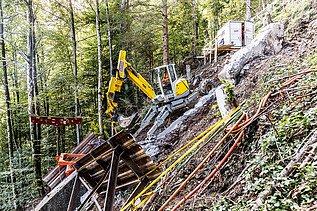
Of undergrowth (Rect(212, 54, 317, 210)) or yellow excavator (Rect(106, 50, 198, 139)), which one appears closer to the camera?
undergrowth (Rect(212, 54, 317, 210))

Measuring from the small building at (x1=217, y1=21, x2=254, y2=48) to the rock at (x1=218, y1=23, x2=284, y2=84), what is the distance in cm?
388

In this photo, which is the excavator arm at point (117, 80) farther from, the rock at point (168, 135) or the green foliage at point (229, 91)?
the green foliage at point (229, 91)

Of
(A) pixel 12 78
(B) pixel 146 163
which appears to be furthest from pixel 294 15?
(A) pixel 12 78

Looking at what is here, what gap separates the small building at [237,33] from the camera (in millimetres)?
11969

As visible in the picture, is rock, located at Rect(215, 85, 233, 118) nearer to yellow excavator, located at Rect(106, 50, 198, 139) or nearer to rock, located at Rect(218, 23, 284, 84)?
rock, located at Rect(218, 23, 284, 84)

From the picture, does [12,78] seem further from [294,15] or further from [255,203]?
[255,203]

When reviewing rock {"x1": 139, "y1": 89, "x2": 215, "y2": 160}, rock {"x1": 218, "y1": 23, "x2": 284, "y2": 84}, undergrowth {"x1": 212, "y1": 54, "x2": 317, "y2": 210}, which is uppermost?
rock {"x1": 218, "y1": 23, "x2": 284, "y2": 84}

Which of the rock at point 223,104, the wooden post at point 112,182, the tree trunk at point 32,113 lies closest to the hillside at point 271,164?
the rock at point 223,104

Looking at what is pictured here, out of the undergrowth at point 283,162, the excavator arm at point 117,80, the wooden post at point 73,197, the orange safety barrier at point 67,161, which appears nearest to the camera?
the undergrowth at point 283,162

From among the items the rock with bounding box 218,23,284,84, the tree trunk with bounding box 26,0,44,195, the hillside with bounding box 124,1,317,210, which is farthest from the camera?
the tree trunk with bounding box 26,0,44,195

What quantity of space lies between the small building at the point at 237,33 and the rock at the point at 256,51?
3.88 meters

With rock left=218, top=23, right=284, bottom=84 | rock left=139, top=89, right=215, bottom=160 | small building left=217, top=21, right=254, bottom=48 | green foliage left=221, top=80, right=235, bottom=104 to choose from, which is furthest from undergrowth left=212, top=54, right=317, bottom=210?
small building left=217, top=21, right=254, bottom=48

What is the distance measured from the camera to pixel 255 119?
3699 millimetres

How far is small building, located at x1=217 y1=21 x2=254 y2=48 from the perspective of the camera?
11969mm
